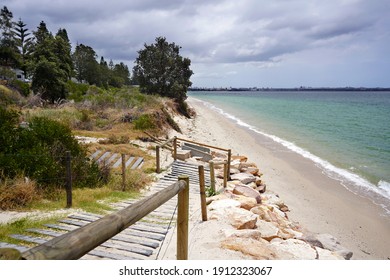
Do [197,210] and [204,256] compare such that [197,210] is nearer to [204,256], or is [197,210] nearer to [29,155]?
[204,256]

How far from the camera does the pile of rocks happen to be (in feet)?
18.0

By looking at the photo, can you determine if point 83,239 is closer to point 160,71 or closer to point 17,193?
point 17,193

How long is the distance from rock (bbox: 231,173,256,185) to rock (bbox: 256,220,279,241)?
4.67 meters

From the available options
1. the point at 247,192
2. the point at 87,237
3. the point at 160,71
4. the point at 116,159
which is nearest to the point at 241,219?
the point at 247,192

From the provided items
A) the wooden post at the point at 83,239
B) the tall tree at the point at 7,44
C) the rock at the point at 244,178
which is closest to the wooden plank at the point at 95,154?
Answer: the rock at the point at 244,178

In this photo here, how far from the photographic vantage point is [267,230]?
7043 millimetres

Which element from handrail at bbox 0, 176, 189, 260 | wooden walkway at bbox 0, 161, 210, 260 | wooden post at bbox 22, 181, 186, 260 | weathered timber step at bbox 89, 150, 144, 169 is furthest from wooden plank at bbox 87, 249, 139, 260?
weathered timber step at bbox 89, 150, 144, 169

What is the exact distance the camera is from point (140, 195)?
29.8 ft

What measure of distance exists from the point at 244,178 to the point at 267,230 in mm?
5143

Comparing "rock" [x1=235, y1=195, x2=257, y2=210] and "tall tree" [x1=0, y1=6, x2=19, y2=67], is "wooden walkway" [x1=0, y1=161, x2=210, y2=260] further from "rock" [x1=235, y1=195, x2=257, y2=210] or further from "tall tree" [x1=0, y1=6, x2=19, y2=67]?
"tall tree" [x1=0, y1=6, x2=19, y2=67]

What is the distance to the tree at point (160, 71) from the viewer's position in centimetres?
3709

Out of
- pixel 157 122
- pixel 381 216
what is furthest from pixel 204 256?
pixel 157 122

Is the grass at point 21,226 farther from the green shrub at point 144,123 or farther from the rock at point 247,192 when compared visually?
the green shrub at point 144,123
